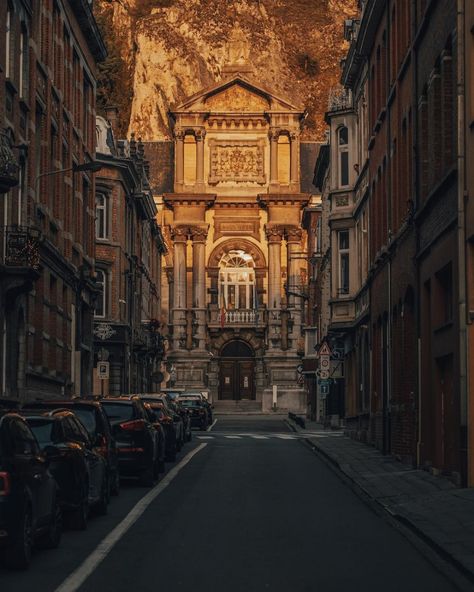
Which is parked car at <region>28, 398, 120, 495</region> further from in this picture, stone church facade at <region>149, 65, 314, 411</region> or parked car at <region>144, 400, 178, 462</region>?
stone church facade at <region>149, 65, 314, 411</region>

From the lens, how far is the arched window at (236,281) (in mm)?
100188

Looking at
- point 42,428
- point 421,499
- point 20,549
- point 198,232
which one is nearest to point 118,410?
point 421,499

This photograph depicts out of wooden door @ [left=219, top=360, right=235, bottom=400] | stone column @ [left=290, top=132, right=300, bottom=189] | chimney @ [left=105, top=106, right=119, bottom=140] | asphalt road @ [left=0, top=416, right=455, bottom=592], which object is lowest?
asphalt road @ [left=0, top=416, right=455, bottom=592]

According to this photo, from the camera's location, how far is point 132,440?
2358 cm

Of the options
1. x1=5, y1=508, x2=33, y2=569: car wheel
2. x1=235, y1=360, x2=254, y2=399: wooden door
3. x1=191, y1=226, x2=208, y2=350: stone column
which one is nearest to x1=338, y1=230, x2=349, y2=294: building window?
x1=5, y1=508, x2=33, y2=569: car wheel

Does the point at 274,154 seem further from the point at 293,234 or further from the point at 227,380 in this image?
the point at 227,380

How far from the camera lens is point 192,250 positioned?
98.5m

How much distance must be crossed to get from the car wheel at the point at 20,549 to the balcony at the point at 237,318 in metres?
85.1

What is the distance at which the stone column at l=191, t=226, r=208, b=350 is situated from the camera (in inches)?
3841

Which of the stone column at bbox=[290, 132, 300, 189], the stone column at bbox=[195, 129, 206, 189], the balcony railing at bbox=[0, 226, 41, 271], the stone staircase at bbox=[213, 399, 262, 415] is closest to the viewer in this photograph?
the balcony railing at bbox=[0, 226, 41, 271]

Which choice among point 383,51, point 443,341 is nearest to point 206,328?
point 383,51

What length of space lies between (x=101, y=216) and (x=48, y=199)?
76.7 ft

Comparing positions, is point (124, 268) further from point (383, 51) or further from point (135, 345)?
point (383, 51)

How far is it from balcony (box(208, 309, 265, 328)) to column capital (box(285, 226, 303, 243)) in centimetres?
542
